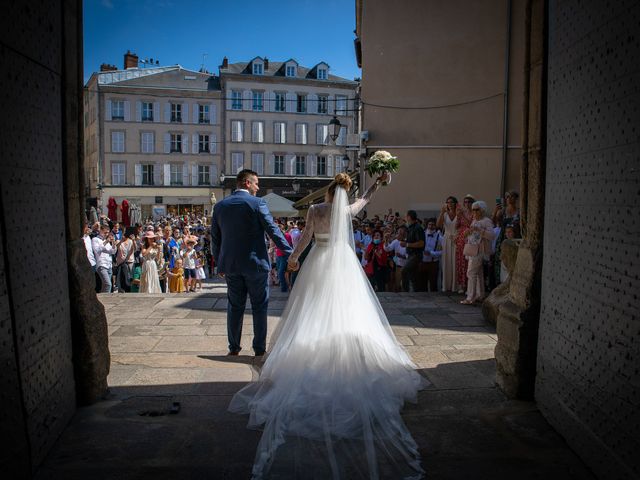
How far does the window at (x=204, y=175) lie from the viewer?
4519cm

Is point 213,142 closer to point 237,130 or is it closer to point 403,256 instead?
point 237,130

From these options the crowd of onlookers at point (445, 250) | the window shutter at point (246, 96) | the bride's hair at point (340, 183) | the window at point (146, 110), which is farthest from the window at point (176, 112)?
the bride's hair at point (340, 183)

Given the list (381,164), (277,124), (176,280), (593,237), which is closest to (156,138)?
(277,124)

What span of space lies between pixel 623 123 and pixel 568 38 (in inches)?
37.9

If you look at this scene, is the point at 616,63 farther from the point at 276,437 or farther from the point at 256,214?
the point at 256,214

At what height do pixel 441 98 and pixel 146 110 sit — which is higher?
pixel 146 110

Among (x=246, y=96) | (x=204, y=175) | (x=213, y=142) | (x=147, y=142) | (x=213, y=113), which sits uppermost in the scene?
(x=246, y=96)

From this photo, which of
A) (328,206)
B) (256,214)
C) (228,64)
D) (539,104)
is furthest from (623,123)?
(228,64)

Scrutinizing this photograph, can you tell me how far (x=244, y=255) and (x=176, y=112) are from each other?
42.4m

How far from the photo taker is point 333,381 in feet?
12.5

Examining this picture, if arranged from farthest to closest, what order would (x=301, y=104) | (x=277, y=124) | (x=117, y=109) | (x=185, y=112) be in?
(x=301, y=104)
(x=277, y=124)
(x=185, y=112)
(x=117, y=109)

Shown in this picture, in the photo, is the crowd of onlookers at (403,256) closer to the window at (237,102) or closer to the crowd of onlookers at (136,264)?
the crowd of onlookers at (136,264)

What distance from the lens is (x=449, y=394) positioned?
4.04 meters

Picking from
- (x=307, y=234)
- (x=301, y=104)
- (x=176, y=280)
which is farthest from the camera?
(x=301, y=104)
